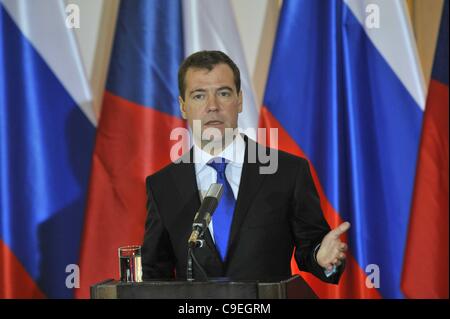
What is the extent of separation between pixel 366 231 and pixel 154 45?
58.1 inches

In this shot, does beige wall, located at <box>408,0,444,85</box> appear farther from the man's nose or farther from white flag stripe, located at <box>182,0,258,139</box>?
the man's nose

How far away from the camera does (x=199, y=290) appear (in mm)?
1509

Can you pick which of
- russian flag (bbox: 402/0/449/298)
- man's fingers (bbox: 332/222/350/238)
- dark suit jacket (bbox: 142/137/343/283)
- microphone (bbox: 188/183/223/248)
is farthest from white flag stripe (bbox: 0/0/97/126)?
man's fingers (bbox: 332/222/350/238)

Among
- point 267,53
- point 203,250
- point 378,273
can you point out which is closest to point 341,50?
point 267,53

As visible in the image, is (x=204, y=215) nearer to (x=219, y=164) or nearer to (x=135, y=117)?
(x=219, y=164)

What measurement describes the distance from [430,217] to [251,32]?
4.42ft

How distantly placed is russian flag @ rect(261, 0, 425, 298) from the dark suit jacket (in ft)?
3.29

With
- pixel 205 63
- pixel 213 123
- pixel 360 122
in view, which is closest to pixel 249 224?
pixel 213 123

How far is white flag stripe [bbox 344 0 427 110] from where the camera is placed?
336 cm

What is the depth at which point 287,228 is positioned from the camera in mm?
2299

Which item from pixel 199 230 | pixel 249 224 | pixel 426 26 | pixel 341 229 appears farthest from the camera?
pixel 426 26

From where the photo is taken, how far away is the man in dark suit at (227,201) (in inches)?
86.8

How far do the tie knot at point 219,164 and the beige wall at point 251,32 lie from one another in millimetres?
1190

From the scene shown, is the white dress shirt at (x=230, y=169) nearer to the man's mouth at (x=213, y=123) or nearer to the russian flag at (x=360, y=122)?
the man's mouth at (x=213, y=123)
